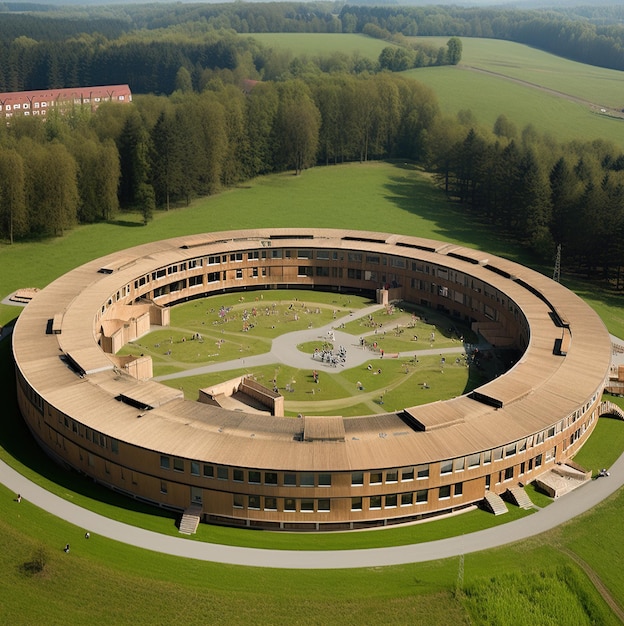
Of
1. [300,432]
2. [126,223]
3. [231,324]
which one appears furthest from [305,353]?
[126,223]

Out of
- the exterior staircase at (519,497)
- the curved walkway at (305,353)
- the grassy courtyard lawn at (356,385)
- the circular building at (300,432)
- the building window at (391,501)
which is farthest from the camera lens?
the curved walkway at (305,353)

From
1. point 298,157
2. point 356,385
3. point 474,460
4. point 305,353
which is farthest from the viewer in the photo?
point 298,157

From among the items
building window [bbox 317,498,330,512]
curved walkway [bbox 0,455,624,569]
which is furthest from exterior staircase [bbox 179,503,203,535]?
building window [bbox 317,498,330,512]

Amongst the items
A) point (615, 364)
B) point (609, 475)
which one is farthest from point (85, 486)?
point (615, 364)

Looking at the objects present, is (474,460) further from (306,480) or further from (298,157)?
(298,157)

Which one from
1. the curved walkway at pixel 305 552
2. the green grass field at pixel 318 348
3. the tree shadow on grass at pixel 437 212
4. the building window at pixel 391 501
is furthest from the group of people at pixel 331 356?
the tree shadow on grass at pixel 437 212

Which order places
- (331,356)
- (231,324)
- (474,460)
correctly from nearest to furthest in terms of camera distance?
(474,460)
(331,356)
(231,324)

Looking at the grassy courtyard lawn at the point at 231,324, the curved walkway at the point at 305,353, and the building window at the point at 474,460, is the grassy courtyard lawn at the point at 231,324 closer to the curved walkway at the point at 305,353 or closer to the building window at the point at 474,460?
the curved walkway at the point at 305,353
